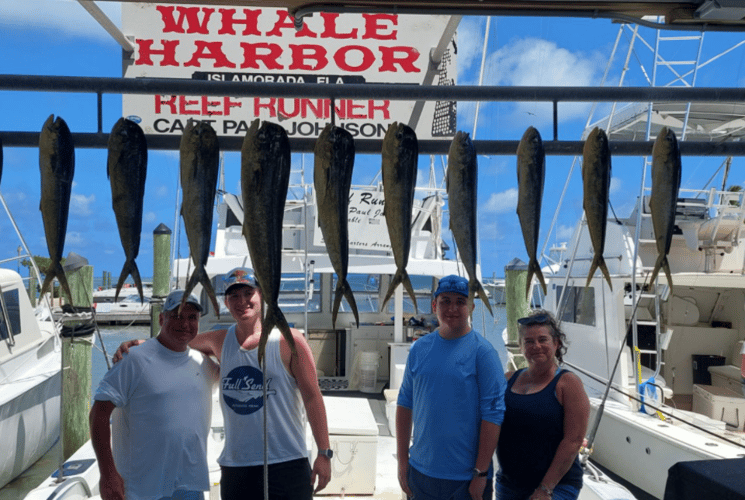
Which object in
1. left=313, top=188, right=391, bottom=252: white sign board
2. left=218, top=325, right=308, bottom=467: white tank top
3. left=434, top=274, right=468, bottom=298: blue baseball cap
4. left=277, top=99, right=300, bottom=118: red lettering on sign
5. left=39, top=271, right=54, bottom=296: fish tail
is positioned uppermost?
left=277, top=99, right=300, bottom=118: red lettering on sign

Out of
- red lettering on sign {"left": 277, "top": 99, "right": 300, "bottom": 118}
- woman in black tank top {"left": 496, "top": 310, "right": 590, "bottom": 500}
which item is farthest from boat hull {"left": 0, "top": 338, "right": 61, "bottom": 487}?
woman in black tank top {"left": 496, "top": 310, "right": 590, "bottom": 500}

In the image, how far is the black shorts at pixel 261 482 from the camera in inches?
108

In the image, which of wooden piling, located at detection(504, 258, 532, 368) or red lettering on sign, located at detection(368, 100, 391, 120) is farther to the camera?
wooden piling, located at detection(504, 258, 532, 368)

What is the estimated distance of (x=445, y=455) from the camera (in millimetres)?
2740

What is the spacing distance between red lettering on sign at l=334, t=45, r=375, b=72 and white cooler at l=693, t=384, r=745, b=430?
6933 millimetres

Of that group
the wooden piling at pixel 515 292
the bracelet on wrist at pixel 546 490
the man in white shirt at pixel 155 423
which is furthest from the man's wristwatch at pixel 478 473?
the wooden piling at pixel 515 292

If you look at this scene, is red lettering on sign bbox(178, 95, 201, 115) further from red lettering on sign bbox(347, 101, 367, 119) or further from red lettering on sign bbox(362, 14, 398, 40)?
red lettering on sign bbox(362, 14, 398, 40)

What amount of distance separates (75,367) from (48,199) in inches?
212

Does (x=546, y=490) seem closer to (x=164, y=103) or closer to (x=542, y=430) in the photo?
(x=542, y=430)

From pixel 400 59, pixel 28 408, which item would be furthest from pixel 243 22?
pixel 28 408

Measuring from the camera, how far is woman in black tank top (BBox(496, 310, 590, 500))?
263 cm

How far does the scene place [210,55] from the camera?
3910mm

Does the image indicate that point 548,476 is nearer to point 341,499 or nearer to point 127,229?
point 127,229

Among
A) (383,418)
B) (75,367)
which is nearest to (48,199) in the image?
(75,367)
